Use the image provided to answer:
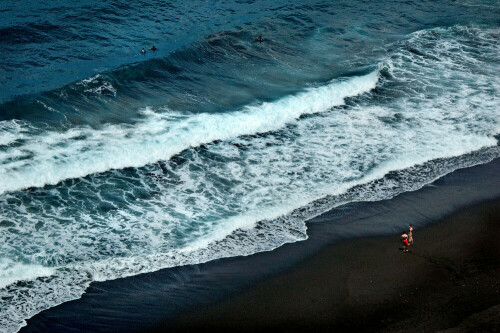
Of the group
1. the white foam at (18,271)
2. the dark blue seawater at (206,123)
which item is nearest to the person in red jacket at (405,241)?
the dark blue seawater at (206,123)

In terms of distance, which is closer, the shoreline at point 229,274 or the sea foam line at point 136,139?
the shoreline at point 229,274

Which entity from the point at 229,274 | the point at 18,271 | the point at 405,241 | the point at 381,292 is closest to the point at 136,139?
the point at 18,271

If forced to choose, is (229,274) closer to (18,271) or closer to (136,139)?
(18,271)

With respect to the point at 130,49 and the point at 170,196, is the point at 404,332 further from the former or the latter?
the point at 130,49

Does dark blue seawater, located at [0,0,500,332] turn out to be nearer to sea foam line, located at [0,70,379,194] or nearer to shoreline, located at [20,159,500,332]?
sea foam line, located at [0,70,379,194]

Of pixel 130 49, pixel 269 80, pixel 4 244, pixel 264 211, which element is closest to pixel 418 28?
pixel 269 80

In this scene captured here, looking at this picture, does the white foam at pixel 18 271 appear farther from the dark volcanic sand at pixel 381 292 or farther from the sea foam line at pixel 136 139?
the sea foam line at pixel 136 139
